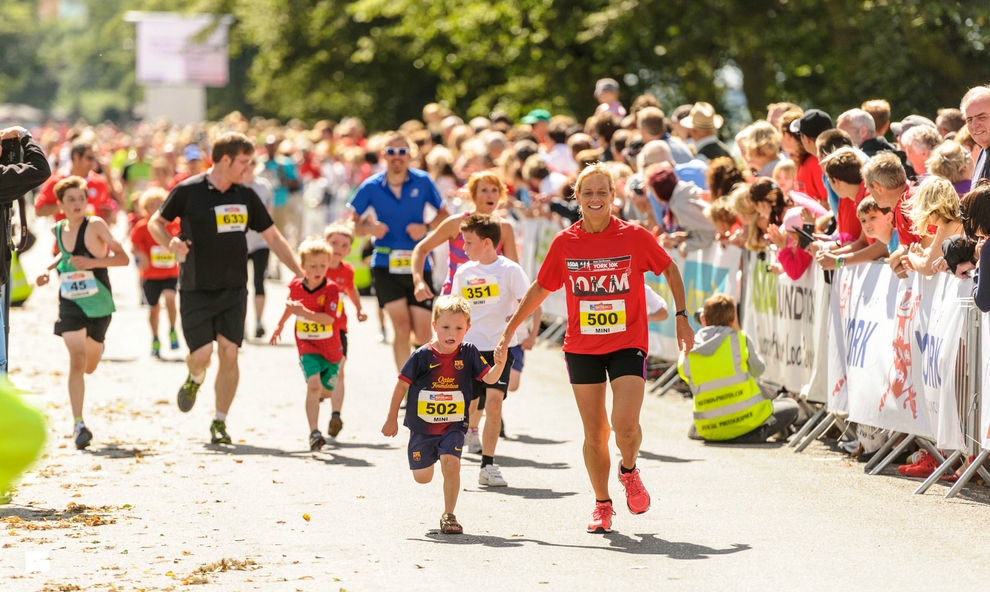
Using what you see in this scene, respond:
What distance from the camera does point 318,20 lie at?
37.7 m

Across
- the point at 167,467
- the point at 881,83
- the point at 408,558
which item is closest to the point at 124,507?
the point at 167,467

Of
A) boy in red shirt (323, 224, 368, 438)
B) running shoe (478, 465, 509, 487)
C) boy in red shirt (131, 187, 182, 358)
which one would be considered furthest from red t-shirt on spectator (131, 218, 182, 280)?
running shoe (478, 465, 509, 487)

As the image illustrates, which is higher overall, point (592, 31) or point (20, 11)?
point (20, 11)

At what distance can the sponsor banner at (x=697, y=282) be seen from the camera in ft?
41.1

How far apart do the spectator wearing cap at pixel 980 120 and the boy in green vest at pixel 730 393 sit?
244 cm

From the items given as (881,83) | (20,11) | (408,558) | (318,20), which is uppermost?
(20,11)

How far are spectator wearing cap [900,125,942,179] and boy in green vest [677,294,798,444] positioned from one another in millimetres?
1560

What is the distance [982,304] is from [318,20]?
30961 millimetres

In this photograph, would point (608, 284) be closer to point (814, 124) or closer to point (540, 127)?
point (814, 124)

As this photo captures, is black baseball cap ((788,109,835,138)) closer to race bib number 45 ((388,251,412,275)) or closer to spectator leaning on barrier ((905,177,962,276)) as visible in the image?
spectator leaning on barrier ((905,177,962,276))

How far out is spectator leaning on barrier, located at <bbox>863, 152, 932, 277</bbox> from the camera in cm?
968

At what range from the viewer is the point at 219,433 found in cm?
1129

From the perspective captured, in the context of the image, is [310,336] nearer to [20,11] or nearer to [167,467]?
[167,467]

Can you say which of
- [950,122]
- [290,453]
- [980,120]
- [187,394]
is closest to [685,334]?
[980,120]
